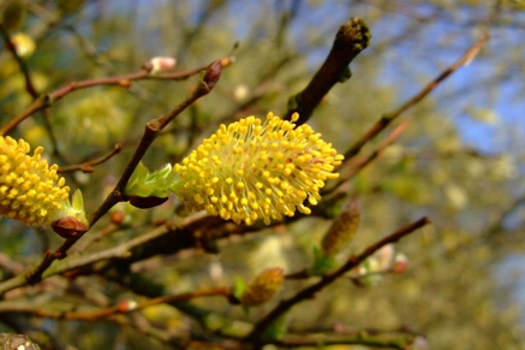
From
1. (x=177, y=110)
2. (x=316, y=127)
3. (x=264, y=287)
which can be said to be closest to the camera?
(x=177, y=110)

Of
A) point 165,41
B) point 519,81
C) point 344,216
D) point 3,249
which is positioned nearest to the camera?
point 344,216

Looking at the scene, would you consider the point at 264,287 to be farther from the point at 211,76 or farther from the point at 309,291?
the point at 211,76

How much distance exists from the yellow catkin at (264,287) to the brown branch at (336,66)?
257mm

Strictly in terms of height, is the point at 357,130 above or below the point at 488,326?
above

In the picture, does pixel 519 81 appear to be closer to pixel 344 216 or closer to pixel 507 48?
pixel 507 48

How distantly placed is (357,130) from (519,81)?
5.82 feet

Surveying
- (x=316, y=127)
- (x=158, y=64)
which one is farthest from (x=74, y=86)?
(x=316, y=127)

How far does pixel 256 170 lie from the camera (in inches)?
24.9

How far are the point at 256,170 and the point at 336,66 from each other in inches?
6.6

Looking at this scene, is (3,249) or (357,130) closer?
(3,249)

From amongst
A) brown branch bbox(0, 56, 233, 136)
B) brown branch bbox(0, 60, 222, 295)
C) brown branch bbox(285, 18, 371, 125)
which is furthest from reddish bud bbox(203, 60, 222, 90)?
brown branch bbox(0, 56, 233, 136)

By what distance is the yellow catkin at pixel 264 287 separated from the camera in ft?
2.98

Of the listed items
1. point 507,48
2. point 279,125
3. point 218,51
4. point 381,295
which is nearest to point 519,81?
point 507,48

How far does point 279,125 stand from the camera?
631 mm
